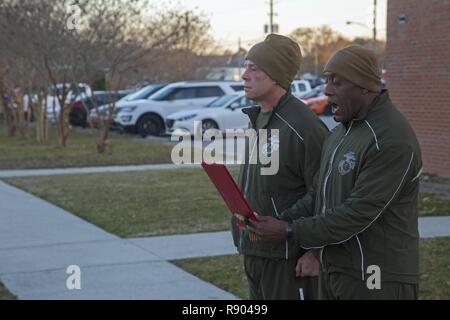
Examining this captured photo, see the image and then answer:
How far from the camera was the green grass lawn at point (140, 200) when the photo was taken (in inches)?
378

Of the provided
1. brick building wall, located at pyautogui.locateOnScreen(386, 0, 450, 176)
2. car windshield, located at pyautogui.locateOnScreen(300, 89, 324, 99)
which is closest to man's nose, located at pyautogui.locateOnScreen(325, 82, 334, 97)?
brick building wall, located at pyautogui.locateOnScreen(386, 0, 450, 176)

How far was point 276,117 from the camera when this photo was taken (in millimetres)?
4027

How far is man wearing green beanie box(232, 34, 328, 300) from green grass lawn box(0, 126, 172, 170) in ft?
44.7

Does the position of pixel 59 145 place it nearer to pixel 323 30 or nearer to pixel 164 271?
pixel 164 271

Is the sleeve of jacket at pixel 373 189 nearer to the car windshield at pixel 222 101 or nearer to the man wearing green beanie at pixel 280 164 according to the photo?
the man wearing green beanie at pixel 280 164

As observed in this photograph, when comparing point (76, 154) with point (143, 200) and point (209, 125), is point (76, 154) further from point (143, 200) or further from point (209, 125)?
point (143, 200)

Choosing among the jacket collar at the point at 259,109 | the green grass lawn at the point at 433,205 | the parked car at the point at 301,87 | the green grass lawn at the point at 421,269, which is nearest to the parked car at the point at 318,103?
the parked car at the point at 301,87

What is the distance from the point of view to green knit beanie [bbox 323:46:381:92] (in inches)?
131

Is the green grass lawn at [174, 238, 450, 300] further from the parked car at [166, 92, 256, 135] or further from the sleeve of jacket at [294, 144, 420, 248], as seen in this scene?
the parked car at [166, 92, 256, 135]

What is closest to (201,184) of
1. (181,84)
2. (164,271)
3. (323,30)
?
(164,271)

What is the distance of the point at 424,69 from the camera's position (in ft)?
47.0

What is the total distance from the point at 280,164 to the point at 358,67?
2.55 ft

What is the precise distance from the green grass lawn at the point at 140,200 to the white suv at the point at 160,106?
11574mm

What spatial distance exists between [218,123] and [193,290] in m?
18.6
